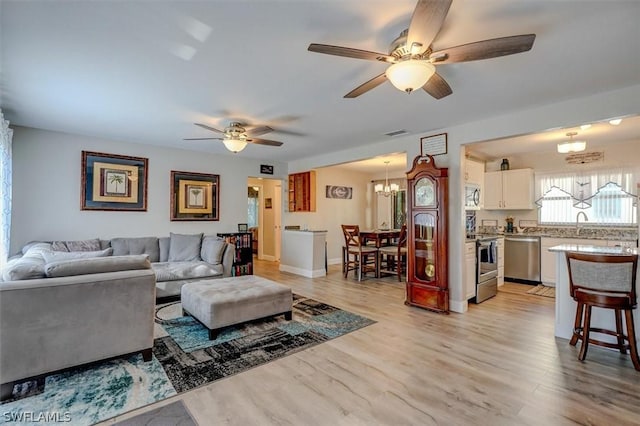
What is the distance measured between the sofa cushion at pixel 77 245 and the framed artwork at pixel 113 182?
60cm

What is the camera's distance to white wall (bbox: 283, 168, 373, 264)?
7466 millimetres

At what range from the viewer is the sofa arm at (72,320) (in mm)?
1962

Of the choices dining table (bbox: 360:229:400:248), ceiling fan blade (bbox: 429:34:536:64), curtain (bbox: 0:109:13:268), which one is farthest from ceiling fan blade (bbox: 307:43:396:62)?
dining table (bbox: 360:229:400:248)

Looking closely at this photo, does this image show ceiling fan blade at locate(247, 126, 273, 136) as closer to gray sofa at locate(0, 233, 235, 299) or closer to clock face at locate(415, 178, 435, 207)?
gray sofa at locate(0, 233, 235, 299)

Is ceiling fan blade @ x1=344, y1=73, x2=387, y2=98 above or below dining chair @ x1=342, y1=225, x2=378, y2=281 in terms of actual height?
above

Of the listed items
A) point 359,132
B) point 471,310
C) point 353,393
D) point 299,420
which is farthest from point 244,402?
point 359,132

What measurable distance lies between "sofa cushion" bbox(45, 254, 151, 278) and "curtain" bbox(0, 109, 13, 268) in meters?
1.76

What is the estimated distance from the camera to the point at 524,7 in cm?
173

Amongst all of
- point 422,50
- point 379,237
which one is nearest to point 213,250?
point 379,237

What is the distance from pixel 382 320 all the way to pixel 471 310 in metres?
1.32

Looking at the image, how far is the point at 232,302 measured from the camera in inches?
119

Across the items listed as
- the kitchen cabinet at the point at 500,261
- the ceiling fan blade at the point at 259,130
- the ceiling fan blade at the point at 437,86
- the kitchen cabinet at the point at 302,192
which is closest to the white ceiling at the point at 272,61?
the ceiling fan blade at the point at 259,130

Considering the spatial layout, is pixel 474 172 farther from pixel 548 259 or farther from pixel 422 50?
pixel 422 50

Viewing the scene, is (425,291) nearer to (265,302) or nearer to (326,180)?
(265,302)
